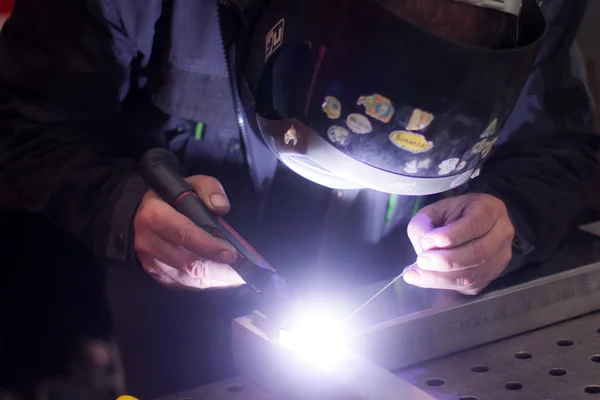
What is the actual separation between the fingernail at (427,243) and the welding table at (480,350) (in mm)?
A: 100

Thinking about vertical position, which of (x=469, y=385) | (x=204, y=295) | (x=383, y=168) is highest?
(x=383, y=168)

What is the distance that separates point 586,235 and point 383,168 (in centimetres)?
89

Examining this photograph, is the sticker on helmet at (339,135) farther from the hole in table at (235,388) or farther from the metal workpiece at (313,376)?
the hole in table at (235,388)

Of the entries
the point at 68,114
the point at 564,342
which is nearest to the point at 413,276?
→ the point at 564,342

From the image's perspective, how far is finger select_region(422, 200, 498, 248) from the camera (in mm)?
1174

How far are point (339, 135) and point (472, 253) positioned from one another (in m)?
0.46

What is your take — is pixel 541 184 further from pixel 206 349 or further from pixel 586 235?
pixel 206 349

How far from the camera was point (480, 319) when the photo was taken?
46.8 inches

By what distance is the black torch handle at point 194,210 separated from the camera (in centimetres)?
107

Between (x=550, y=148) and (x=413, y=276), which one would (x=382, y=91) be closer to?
(x=413, y=276)

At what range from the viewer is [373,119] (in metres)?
0.81

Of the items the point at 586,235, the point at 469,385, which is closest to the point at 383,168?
the point at 469,385

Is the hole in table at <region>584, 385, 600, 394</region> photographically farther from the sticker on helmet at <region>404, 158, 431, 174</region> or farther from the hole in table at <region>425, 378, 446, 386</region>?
the sticker on helmet at <region>404, 158, 431, 174</region>

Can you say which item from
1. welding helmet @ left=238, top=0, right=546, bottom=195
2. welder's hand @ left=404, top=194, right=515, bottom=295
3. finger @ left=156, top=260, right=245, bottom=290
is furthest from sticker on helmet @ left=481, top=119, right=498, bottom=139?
finger @ left=156, top=260, right=245, bottom=290
